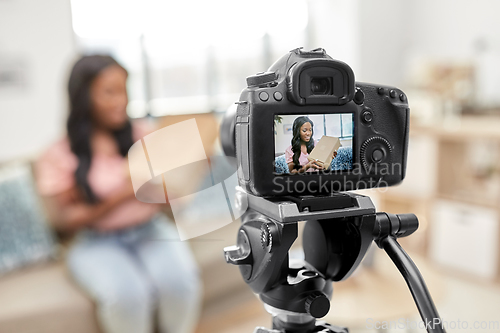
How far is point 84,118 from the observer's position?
161 centimetres

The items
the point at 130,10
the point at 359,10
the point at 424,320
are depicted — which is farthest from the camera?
the point at 359,10

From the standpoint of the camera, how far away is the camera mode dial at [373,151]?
53 cm

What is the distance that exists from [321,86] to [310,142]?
7 cm

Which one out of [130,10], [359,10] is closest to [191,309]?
[130,10]

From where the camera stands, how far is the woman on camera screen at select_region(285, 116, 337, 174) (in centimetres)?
50

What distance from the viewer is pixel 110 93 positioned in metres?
1.55

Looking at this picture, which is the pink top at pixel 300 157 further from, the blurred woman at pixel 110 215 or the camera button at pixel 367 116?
the blurred woman at pixel 110 215

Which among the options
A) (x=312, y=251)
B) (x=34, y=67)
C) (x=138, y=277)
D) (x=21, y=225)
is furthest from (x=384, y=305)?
(x=34, y=67)

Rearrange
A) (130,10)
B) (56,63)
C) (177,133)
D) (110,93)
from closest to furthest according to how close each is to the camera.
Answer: (177,133) → (110,93) → (56,63) → (130,10)

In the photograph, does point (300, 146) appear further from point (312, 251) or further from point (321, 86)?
point (312, 251)

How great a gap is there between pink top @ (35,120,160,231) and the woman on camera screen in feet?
3.53

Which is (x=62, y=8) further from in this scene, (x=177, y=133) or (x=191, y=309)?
(x=177, y=133)

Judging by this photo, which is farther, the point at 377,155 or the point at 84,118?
the point at 84,118

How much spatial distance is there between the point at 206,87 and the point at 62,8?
1.28 m
